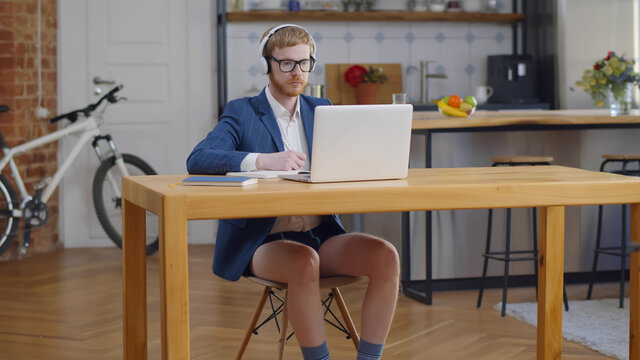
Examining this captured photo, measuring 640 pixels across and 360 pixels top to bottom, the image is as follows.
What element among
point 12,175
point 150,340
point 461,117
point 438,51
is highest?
point 438,51

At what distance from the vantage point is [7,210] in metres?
4.91

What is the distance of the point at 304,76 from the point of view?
2.49m

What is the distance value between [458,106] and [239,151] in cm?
214

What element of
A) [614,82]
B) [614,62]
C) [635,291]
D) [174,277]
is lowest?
[635,291]

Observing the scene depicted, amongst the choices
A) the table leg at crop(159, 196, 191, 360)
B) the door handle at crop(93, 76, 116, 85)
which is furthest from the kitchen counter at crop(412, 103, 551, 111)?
the table leg at crop(159, 196, 191, 360)

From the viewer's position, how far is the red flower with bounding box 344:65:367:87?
19.6 feet

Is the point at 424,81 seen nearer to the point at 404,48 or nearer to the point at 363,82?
the point at 404,48

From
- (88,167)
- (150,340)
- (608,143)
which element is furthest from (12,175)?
Result: (608,143)

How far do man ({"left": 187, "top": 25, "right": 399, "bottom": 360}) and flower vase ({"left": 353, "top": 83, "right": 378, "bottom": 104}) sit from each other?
333 centimetres

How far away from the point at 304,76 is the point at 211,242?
3.67 metres

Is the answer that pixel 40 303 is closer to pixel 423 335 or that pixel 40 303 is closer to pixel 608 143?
pixel 423 335

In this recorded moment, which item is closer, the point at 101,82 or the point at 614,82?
the point at 614,82

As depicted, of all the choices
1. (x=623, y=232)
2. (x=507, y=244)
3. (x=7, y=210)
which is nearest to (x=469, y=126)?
(x=507, y=244)

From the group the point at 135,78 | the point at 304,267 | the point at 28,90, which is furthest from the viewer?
the point at 135,78
